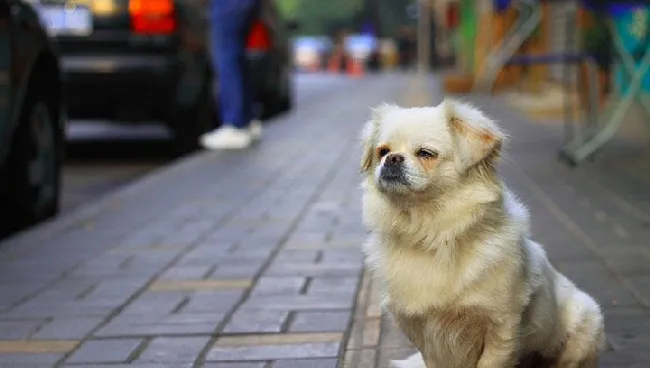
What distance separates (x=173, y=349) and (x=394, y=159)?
50.9 inches

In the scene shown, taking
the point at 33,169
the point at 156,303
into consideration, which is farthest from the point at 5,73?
the point at 156,303

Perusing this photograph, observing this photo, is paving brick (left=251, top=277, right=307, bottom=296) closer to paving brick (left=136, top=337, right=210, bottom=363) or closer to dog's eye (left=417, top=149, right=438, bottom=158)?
paving brick (left=136, top=337, right=210, bottom=363)

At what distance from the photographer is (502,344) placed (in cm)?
301

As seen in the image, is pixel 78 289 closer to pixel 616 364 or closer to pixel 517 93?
pixel 616 364

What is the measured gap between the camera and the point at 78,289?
4.79 metres

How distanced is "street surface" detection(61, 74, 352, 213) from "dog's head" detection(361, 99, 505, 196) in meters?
4.87

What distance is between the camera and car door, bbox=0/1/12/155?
577 centimetres

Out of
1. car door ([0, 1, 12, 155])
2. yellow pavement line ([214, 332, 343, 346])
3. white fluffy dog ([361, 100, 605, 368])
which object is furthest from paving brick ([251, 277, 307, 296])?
car door ([0, 1, 12, 155])

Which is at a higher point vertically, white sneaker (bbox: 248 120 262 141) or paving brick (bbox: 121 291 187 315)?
paving brick (bbox: 121 291 187 315)

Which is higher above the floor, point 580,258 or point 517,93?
point 580,258

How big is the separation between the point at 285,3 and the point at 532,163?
293 feet

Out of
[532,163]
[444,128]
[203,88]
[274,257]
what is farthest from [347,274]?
[203,88]

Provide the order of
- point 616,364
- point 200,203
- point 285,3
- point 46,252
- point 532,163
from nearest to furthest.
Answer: point 616,364
point 46,252
point 200,203
point 532,163
point 285,3

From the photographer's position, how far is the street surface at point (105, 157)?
28.7 feet
